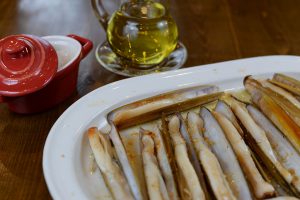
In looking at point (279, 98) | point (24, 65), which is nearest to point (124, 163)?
point (24, 65)

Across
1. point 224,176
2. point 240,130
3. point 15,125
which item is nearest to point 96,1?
point 15,125

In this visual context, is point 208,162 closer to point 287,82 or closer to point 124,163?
point 124,163

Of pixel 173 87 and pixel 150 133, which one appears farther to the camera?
pixel 173 87

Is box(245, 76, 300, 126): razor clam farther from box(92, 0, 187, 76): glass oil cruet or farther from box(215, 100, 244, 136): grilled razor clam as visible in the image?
box(92, 0, 187, 76): glass oil cruet

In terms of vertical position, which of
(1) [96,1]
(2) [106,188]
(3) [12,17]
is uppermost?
(1) [96,1]

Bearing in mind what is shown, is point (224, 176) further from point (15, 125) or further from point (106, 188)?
point (15, 125)

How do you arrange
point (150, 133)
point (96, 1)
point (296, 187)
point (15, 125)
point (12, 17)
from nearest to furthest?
point (296, 187), point (150, 133), point (15, 125), point (96, 1), point (12, 17)
